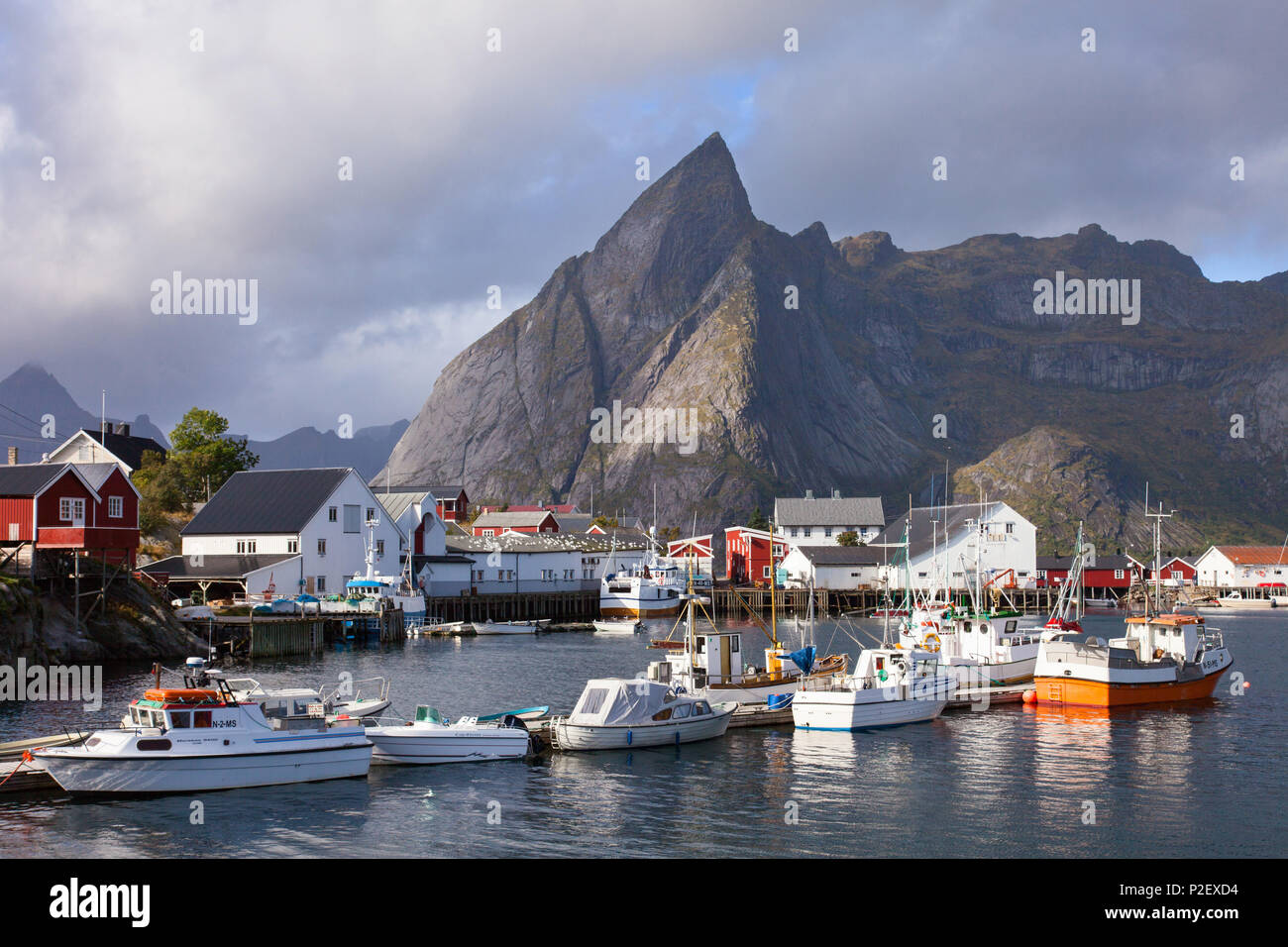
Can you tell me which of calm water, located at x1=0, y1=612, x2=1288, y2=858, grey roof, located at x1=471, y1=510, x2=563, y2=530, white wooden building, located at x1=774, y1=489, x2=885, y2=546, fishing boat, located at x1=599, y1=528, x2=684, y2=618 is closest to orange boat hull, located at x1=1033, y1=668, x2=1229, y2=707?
calm water, located at x1=0, y1=612, x2=1288, y2=858

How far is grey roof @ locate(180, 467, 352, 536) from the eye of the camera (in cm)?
9538

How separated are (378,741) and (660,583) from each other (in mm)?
90244

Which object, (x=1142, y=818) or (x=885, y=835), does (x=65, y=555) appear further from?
(x=1142, y=818)

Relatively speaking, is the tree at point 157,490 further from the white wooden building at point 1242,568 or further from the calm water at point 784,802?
the white wooden building at point 1242,568

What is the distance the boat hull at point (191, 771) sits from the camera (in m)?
31.6

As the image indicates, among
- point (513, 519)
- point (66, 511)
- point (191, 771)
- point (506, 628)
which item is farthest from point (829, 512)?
point (191, 771)

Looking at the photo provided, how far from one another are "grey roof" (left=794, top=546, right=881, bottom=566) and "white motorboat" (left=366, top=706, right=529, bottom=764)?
105 metres

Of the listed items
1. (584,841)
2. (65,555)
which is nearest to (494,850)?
(584,841)

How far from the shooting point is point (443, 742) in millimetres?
37406

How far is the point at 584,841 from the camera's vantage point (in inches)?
1118

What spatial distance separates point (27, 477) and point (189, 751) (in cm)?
4647

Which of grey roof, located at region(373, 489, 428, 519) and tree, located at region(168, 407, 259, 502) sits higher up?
tree, located at region(168, 407, 259, 502)

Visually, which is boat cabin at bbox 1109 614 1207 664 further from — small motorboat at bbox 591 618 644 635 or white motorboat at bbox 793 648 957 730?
small motorboat at bbox 591 618 644 635
